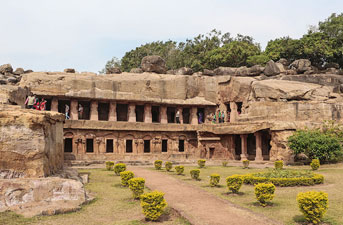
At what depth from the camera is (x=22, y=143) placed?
35.5 feet

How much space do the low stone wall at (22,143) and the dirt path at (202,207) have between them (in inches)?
193

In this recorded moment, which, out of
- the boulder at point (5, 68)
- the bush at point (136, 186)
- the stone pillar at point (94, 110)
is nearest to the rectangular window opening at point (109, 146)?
the stone pillar at point (94, 110)

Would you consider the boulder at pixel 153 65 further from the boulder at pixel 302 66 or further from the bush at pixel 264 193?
the bush at pixel 264 193

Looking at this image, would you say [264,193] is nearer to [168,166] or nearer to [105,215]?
[105,215]

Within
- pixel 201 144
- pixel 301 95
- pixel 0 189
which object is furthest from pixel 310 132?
pixel 0 189

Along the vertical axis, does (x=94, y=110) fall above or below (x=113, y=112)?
above

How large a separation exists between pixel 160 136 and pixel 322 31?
32.6m

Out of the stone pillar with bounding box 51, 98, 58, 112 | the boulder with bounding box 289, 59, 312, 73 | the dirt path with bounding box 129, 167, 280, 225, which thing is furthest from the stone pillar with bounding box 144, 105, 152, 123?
the boulder with bounding box 289, 59, 312, 73

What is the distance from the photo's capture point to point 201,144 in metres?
31.2

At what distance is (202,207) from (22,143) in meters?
6.54

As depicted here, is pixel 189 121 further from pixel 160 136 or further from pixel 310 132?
pixel 310 132

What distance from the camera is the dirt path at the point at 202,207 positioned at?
9203 mm

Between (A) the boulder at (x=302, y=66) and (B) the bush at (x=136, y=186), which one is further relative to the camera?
(A) the boulder at (x=302, y=66)

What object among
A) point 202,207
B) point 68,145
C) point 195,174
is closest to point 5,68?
point 68,145
